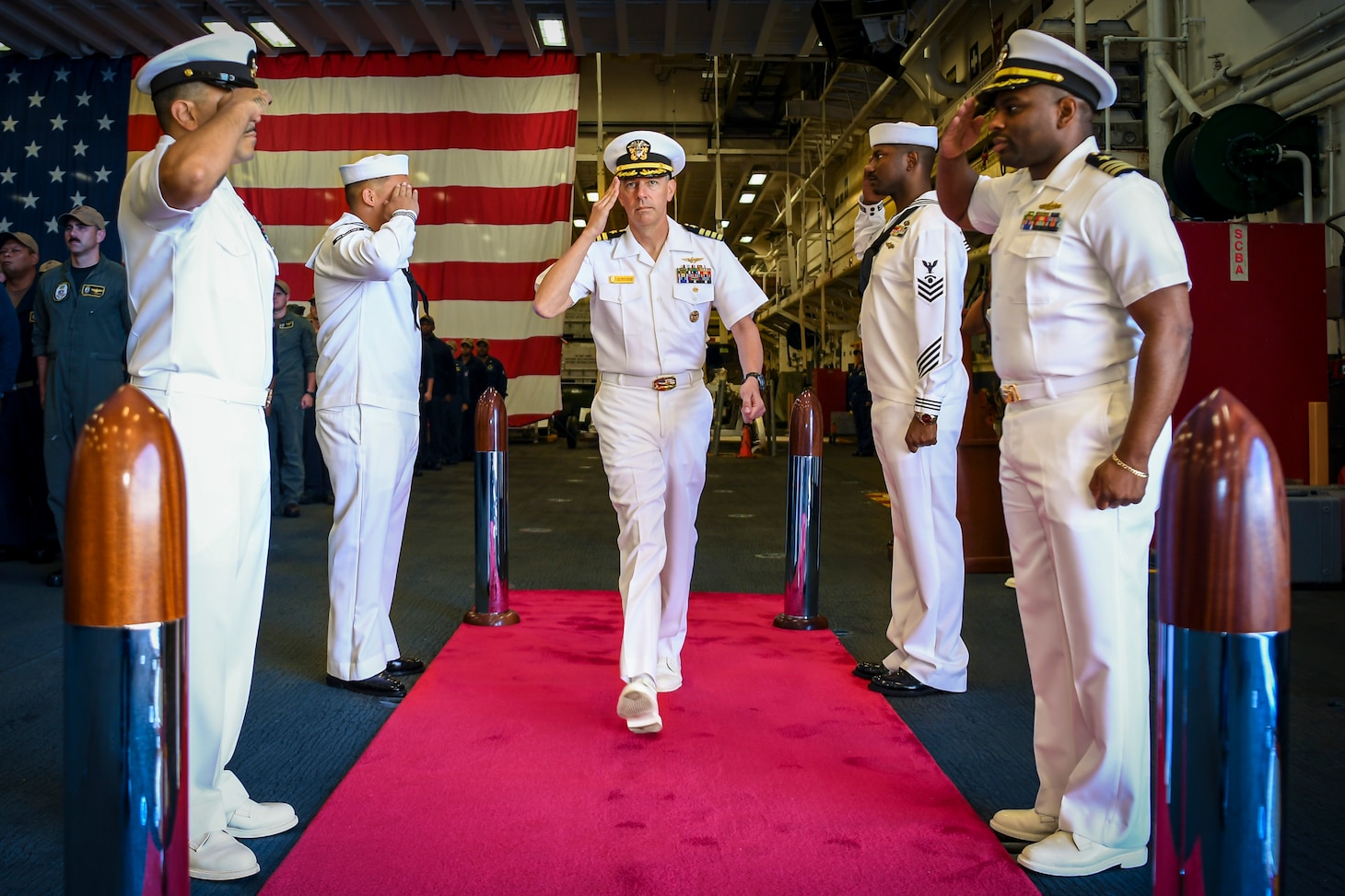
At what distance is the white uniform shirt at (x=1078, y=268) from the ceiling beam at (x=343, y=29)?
10.2 m

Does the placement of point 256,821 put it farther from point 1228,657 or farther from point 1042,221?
point 1042,221

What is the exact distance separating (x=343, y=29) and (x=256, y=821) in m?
10.8

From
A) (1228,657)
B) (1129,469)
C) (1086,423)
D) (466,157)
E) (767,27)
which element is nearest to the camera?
(1228,657)

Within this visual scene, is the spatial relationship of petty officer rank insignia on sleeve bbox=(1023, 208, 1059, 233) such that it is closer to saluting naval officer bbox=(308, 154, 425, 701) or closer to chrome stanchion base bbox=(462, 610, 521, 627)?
saluting naval officer bbox=(308, 154, 425, 701)

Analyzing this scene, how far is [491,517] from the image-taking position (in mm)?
4562

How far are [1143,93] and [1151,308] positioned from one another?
7.87 meters

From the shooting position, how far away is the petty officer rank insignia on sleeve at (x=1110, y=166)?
2.11 m

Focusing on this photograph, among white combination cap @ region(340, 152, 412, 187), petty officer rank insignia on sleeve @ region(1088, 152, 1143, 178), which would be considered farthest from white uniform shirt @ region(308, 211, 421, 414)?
petty officer rank insignia on sleeve @ region(1088, 152, 1143, 178)

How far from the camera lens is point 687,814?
2.34 m

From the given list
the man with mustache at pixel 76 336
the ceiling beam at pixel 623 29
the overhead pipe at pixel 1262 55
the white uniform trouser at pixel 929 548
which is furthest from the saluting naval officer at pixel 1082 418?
the ceiling beam at pixel 623 29

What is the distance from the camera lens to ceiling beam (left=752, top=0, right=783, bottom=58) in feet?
34.2

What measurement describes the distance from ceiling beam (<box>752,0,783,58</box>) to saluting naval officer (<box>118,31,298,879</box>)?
30.0 ft

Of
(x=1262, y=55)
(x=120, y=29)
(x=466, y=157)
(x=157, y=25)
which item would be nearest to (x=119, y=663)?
(x=1262, y=55)

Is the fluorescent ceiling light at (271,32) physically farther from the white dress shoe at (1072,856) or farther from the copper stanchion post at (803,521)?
the white dress shoe at (1072,856)
